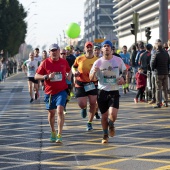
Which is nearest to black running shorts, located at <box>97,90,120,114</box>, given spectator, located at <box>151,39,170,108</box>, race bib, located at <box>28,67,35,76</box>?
spectator, located at <box>151,39,170,108</box>

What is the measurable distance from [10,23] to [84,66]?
6399cm

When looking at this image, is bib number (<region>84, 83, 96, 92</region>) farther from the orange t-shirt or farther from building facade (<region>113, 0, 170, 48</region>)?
building facade (<region>113, 0, 170, 48</region>)

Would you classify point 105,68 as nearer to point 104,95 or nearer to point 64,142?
point 104,95

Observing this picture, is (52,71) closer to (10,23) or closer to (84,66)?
(84,66)

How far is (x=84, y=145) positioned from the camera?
432 inches

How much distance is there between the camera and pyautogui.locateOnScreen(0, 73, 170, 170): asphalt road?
892 cm

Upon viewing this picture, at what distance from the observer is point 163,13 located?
25.5 m

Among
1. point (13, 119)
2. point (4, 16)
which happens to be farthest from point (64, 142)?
point (4, 16)

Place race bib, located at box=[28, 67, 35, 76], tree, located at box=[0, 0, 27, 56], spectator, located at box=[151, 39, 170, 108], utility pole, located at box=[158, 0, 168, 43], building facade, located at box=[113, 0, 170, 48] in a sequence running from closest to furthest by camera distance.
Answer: spectator, located at box=[151, 39, 170, 108], race bib, located at box=[28, 67, 35, 76], utility pole, located at box=[158, 0, 168, 43], tree, located at box=[0, 0, 27, 56], building facade, located at box=[113, 0, 170, 48]

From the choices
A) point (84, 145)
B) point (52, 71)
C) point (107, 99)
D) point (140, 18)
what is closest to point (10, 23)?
point (52, 71)

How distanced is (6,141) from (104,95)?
2.00 metres

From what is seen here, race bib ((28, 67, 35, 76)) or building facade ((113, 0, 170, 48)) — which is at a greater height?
building facade ((113, 0, 170, 48))

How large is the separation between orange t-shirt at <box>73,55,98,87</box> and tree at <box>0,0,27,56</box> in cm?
6245

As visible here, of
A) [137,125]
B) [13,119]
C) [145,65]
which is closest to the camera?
[137,125]
